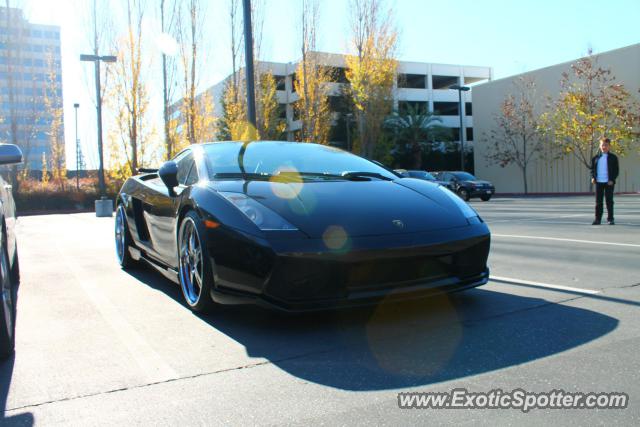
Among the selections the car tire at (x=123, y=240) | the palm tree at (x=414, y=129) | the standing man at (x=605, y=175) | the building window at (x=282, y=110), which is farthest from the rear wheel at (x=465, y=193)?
the building window at (x=282, y=110)

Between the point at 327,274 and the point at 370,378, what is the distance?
0.73 metres

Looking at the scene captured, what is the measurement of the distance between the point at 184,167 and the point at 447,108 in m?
52.3

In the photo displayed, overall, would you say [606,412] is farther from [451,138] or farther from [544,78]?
[451,138]

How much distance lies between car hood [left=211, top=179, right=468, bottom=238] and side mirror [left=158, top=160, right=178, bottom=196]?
0.62 meters

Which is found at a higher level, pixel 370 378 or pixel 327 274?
pixel 327 274

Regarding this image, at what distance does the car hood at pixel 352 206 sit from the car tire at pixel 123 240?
226 centimetres

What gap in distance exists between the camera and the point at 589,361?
2.54 meters

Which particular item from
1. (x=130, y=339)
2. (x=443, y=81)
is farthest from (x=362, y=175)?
(x=443, y=81)

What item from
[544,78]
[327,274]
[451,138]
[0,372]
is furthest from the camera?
[451,138]

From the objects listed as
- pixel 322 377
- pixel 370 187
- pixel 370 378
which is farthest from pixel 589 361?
pixel 370 187

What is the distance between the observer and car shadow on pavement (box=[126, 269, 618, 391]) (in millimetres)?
2535

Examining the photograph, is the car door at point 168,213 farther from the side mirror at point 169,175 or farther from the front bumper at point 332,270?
the front bumper at point 332,270

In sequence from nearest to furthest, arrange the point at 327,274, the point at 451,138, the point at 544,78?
the point at 327,274
the point at 544,78
the point at 451,138

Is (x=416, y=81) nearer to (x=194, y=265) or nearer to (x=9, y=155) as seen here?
(x=194, y=265)
